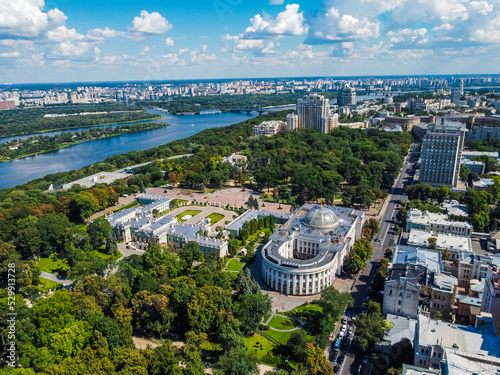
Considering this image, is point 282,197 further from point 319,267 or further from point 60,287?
point 60,287

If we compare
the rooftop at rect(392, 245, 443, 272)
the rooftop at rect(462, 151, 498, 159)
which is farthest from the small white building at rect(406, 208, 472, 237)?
the rooftop at rect(462, 151, 498, 159)

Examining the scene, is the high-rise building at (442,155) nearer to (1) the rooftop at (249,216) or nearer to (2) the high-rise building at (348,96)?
(1) the rooftop at (249,216)

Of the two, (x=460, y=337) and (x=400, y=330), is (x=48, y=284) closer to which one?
(x=400, y=330)

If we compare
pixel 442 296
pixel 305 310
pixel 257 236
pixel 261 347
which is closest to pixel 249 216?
pixel 257 236

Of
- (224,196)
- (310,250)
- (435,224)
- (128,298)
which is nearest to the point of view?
(128,298)

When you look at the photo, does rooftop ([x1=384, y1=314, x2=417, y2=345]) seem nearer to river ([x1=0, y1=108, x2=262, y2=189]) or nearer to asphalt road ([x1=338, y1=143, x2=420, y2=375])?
asphalt road ([x1=338, y1=143, x2=420, y2=375])

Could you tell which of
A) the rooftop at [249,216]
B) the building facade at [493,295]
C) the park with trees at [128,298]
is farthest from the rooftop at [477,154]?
the building facade at [493,295]
